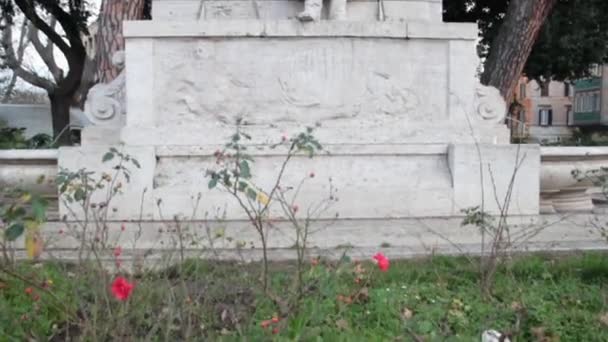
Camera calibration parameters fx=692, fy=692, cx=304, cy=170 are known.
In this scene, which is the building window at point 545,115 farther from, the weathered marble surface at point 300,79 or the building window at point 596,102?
the weathered marble surface at point 300,79

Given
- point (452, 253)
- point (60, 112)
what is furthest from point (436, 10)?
point (60, 112)

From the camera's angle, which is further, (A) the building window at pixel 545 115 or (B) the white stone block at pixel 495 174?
(A) the building window at pixel 545 115

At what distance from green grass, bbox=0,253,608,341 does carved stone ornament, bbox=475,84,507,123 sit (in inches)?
93.2

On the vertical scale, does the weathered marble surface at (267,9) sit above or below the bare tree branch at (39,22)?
below

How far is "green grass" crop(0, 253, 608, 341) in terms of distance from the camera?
9.30 ft

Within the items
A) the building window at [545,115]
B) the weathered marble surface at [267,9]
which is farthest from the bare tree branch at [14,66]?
the building window at [545,115]

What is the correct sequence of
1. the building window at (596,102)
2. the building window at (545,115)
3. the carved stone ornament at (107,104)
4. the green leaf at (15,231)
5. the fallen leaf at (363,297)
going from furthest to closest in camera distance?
the building window at (545,115) < the building window at (596,102) < the carved stone ornament at (107,104) < the fallen leaf at (363,297) < the green leaf at (15,231)

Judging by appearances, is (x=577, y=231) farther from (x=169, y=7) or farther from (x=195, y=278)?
(x=169, y=7)

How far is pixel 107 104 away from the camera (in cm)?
634

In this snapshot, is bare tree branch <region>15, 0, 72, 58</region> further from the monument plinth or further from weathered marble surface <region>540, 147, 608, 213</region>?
weathered marble surface <region>540, 147, 608, 213</region>

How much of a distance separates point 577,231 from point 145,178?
3.57 metres

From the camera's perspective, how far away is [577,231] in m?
5.62

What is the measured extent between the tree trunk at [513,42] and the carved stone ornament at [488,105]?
5755mm

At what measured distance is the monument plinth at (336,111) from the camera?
5.93 meters
